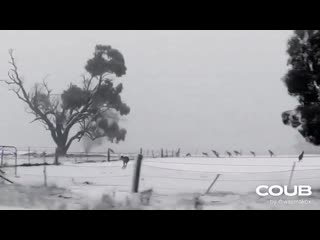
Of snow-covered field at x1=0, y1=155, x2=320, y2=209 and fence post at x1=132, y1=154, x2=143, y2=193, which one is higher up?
fence post at x1=132, y1=154, x2=143, y2=193

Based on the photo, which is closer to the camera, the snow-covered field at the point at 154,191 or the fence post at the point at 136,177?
the snow-covered field at the point at 154,191

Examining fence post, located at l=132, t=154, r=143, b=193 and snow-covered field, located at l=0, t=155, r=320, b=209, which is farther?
fence post, located at l=132, t=154, r=143, b=193

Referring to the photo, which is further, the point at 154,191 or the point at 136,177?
the point at 154,191

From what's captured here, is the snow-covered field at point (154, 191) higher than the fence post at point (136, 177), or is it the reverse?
the fence post at point (136, 177)

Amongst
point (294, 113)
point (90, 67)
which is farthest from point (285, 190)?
point (90, 67)

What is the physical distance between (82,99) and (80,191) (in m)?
5.71

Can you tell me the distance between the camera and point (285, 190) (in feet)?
18.4

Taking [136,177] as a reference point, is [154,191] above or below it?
below

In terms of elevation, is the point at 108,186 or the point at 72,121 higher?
the point at 72,121

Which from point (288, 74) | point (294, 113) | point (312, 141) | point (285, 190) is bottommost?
point (285, 190)

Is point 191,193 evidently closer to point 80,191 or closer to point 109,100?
point 80,191

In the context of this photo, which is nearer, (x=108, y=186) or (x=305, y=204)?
(x=305, y=204)
